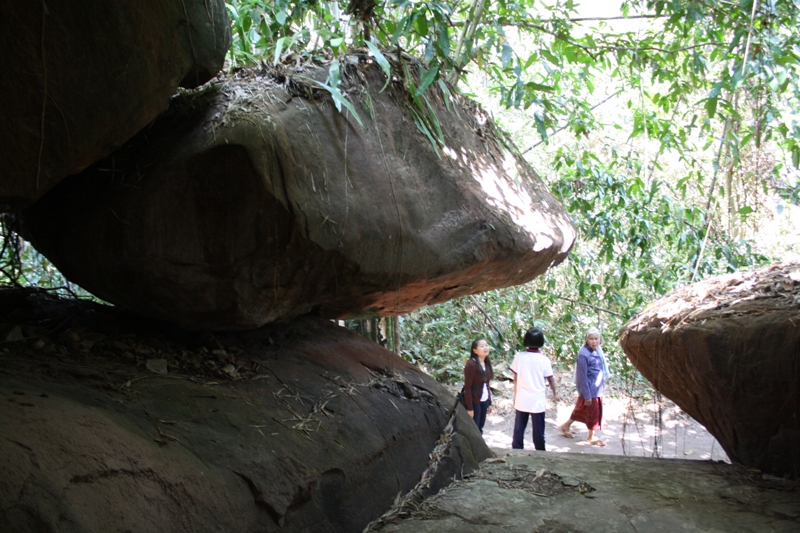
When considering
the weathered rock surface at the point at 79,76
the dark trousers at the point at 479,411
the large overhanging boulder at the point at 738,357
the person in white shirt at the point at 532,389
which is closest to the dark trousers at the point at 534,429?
the person in white shirt at the point at 532,389

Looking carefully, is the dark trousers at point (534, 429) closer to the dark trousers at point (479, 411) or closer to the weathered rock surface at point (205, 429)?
the dark trousers at point (479, 411)

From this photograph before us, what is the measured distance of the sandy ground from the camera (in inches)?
275

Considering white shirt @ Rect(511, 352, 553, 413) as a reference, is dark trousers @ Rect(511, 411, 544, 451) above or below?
below

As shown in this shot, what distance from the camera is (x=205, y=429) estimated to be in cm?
280

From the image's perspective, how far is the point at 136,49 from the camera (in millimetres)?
2459

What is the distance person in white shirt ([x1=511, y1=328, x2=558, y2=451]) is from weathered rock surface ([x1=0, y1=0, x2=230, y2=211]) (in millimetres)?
4477

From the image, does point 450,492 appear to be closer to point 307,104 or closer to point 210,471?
point 210,471

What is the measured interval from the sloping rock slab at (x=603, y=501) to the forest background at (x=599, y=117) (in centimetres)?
211

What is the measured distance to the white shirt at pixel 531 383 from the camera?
6086 mm

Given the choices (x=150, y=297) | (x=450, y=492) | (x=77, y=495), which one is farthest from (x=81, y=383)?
(x=450, y=492)

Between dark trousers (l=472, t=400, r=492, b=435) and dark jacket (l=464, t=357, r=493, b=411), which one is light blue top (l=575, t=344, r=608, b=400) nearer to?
dark trousers (l=472, t=400, r=492, b=435)

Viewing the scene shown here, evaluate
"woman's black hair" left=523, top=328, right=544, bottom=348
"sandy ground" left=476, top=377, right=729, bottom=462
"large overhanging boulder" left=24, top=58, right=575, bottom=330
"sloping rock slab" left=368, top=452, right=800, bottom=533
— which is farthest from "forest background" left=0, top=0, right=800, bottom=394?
"sloping rock slab" left=368, top=452, right=800, bottom=533

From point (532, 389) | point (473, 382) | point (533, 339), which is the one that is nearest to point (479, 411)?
point (473, 382)

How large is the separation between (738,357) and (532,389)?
6.78 ft
